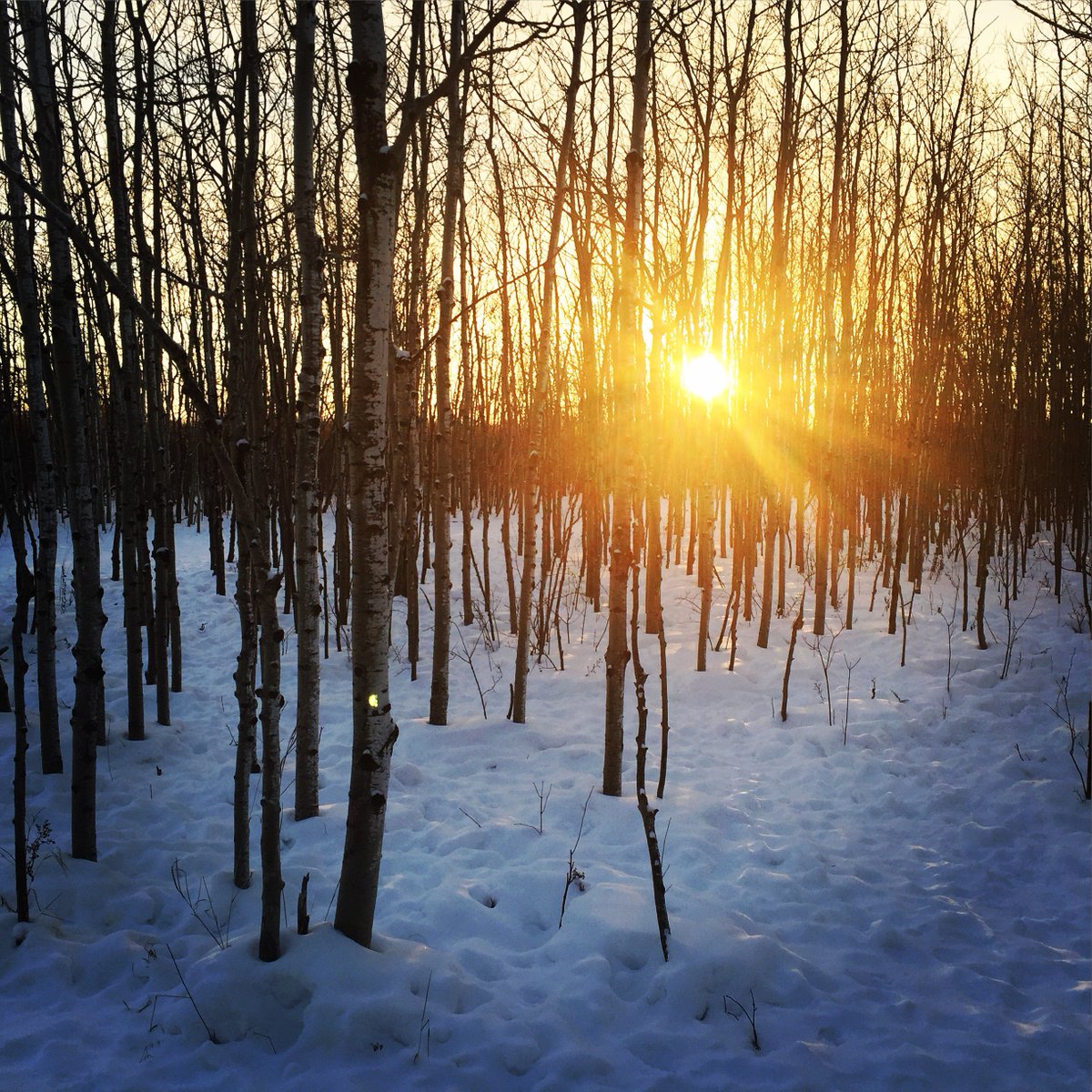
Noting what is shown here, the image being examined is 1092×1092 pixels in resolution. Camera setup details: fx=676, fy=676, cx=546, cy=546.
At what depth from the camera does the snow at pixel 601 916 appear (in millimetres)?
2342

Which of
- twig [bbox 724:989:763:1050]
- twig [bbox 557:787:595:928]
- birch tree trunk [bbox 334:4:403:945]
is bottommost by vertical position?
twig [bbox 724:989:763:1050]

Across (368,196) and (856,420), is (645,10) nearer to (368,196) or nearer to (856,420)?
(368,196)

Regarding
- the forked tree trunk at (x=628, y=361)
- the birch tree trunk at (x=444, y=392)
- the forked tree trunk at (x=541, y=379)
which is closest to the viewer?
the forked tree trunk at (x=628, y=361)


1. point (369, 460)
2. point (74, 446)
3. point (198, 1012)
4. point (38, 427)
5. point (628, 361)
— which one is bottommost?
point (198, 1012)

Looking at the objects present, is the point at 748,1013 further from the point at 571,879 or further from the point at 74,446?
the point at 74,446

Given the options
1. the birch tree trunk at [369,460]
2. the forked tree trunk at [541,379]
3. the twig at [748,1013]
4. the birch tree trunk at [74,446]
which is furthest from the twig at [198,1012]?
the forked tree trunk at [541,379]

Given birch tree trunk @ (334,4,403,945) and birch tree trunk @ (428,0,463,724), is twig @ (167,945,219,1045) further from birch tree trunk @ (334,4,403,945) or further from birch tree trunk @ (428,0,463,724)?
birch tree trunk @ (428,0,463,724)

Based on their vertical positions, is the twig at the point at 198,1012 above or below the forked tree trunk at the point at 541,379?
below

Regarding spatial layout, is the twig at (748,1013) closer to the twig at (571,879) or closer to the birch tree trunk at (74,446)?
the twig at (571,879)

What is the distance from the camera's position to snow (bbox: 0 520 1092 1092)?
7.68ft

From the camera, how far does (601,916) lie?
119 inches

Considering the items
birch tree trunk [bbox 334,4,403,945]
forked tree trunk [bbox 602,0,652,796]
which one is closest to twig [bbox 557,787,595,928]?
birch tree trunk [bbox 334,4,403,945]

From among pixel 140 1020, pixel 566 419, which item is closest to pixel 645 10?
pixel 140 1020

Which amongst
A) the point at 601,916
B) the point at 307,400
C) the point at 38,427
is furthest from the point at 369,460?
the point at 38,427
